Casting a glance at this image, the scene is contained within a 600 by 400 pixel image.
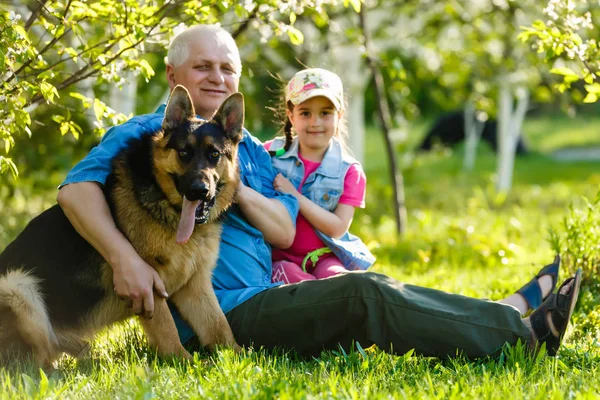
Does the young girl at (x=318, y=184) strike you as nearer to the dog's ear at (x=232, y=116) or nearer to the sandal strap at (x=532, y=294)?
the dog's ear at (x=232, y=116)

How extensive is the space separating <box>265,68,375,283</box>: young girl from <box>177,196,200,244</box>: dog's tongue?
0.81 m

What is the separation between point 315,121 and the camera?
14.9ft

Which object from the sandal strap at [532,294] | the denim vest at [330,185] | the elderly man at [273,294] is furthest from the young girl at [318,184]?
the sandal strap at [532,294]

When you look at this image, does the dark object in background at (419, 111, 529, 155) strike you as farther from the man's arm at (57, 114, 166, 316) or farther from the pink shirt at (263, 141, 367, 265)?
the man's arm at (57, 114, 166, 316)

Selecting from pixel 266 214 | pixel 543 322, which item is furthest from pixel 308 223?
pixel 543 322

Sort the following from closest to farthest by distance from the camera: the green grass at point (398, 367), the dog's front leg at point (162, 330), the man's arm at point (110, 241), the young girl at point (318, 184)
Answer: the green grass at point (398, 367) < the man's arm at point (110, 241) < the dog's front leg at point (162, 330) < the young girl at point (318, 184)

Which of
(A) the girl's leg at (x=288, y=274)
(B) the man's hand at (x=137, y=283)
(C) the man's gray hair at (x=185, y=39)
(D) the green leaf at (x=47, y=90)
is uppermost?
(C) the man's gray hair at (x=185, y=39)

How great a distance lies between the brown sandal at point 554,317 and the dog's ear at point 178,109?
6.57 ft

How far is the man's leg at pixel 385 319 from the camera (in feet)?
11.7

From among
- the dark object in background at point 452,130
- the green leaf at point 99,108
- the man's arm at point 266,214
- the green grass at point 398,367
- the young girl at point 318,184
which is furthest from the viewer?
the dark object in background at point 452,130

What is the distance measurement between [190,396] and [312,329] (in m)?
0.96

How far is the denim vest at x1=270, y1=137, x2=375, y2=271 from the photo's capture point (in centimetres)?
452

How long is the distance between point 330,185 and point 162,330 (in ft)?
4.71

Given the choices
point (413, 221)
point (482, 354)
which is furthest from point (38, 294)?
point (413, 221)
